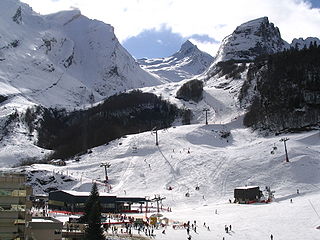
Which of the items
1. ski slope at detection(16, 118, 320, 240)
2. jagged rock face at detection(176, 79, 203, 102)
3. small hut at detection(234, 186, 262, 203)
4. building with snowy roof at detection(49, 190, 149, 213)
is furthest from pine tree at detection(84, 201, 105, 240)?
jagged rock face at detection(176, 79, 203, 102)

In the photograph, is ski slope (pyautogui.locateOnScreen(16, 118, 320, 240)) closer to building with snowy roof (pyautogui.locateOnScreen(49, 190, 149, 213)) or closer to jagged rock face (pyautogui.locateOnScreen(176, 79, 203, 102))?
building with snowy roof (pyautogui.locateOnScreen(49, 190, 149, 213))

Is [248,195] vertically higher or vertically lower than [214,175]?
lower

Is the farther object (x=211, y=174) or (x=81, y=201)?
(x=211, y=174)

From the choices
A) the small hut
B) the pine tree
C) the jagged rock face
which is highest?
the jagged rock face

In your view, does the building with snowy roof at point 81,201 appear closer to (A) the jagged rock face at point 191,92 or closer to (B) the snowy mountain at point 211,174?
(B) the snowy mountain at point 211,174

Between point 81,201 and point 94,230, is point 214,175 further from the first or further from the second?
point 94,230

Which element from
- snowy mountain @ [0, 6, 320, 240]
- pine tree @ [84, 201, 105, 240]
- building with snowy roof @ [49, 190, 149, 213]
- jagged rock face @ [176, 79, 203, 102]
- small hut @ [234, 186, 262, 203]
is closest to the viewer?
pine tree @ [84, 201, 105, 240]

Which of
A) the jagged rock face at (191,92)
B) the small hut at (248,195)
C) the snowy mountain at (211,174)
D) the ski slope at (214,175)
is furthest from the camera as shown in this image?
the jagged rock face at (191,92)

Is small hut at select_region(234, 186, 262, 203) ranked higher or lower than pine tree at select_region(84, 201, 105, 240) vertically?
higher

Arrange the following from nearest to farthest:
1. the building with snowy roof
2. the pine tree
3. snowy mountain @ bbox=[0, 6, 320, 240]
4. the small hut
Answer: the pine tree
snowy mountain @ bbox=[0, 6, 320, 240]
the small hut
the building with snowy roof

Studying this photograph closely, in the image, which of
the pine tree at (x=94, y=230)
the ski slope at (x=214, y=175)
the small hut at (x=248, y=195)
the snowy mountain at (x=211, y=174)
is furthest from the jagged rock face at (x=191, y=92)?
the pine tree at (x=94, y=230)

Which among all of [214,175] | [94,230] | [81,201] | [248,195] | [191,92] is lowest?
[94,230]

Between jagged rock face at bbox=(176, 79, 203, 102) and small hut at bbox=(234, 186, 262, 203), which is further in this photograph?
jagged rock face at bbox=(176, 79, 203, 102)

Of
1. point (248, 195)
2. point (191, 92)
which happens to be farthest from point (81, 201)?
point (191, 92)
